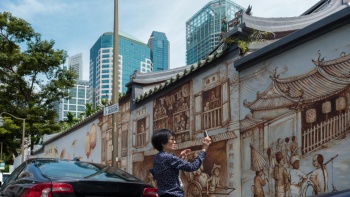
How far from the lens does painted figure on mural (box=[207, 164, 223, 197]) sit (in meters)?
9.04

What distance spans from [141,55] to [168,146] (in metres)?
84.0

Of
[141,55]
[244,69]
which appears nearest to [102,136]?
[244,69]

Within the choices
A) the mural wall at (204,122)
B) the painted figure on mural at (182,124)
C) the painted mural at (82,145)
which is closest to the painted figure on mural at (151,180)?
the mural wall at (204,122)

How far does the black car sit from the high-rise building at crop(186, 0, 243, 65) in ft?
32.1

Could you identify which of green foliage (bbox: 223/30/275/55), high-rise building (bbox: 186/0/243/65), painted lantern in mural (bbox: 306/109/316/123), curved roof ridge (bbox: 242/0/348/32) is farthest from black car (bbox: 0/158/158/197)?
high-rise building (bbox: 186/0/243/65)

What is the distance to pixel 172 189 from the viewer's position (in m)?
4.44

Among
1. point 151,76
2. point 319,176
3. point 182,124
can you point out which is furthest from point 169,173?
point 151,76

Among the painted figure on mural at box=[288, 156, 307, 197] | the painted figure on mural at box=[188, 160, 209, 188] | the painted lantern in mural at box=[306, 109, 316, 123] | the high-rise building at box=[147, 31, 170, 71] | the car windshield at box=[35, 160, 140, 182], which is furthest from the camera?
the high-rise building at box=[147, 31, 170, 71]

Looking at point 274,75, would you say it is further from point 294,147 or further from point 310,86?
point 294,147

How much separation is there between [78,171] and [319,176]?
368 centimetres

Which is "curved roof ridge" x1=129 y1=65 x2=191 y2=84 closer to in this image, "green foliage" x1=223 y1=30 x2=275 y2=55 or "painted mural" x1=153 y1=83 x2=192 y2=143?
"painted mural" x1=153 y1=83 x2=192 y2=143

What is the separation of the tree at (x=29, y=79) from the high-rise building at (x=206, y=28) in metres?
22.2

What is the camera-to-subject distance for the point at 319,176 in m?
6.28

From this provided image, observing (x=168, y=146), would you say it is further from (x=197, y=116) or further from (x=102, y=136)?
(x=102, y=136)
